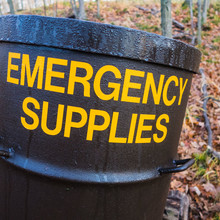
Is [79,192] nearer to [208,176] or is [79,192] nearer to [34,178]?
[34,178]

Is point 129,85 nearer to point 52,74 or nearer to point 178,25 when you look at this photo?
point 52,74

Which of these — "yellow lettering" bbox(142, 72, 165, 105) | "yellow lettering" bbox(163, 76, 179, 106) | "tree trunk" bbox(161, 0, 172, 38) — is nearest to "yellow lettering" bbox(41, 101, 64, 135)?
"yellow lettering" bbox(142, 72, 165, 105)

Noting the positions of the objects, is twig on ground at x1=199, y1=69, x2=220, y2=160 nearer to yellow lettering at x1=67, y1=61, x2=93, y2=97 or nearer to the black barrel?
the black barrel

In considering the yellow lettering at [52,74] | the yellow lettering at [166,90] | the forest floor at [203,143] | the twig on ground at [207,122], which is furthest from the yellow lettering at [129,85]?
the twig on ground at [207,122]

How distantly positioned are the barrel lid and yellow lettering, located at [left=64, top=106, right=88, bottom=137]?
0.23m

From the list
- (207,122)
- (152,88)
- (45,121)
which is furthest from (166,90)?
(207,122)

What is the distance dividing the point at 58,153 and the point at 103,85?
0.34 m

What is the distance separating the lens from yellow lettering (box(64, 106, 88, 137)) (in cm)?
87

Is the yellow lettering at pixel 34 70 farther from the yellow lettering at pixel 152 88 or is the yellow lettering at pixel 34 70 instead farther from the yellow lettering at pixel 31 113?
the yellow lettering at pixel 152 88

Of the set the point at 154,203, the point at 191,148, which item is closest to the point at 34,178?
the point at 154,203

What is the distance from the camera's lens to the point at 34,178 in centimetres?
94

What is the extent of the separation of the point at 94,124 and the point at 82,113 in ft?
0.22

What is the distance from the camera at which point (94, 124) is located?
0.88 m

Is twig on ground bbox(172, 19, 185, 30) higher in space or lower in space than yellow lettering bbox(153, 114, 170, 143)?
higher
